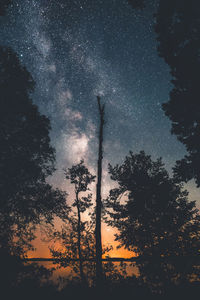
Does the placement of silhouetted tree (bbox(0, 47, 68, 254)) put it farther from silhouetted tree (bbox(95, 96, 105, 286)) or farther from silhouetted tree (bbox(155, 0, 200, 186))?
silhouetted tree (bbox(155, 0, 200, 186))

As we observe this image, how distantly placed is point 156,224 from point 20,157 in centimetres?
1003

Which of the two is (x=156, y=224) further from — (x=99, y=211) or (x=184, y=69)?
(x=184, y=69)

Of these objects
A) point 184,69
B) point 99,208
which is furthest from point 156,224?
point 184,69

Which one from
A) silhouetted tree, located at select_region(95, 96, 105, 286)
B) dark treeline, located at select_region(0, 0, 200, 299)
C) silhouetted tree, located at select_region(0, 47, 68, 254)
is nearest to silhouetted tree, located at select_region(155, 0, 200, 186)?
dark treeline, located at select_region(0, 0, 200, 299)

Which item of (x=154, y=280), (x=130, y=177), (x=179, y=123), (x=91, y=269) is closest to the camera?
(x=179, y=123)

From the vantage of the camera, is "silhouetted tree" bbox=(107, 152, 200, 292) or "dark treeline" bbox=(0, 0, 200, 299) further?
"silhouetted tree" bbox=(107, 152, 200, 292)

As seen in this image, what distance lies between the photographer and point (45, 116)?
1103 cm

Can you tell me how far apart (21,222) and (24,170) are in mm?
3527

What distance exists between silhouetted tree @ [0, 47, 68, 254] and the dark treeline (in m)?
0.05

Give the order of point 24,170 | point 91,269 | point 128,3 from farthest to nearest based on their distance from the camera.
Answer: point 91,269 → point 24,170 → point 128,3

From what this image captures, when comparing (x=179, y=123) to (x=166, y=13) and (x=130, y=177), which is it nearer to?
(x=166, y=13)

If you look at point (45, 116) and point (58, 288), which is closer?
point (58, 288)

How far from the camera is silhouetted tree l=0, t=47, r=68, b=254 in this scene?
29.0 feet

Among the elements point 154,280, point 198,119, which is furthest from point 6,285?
point 198,119
